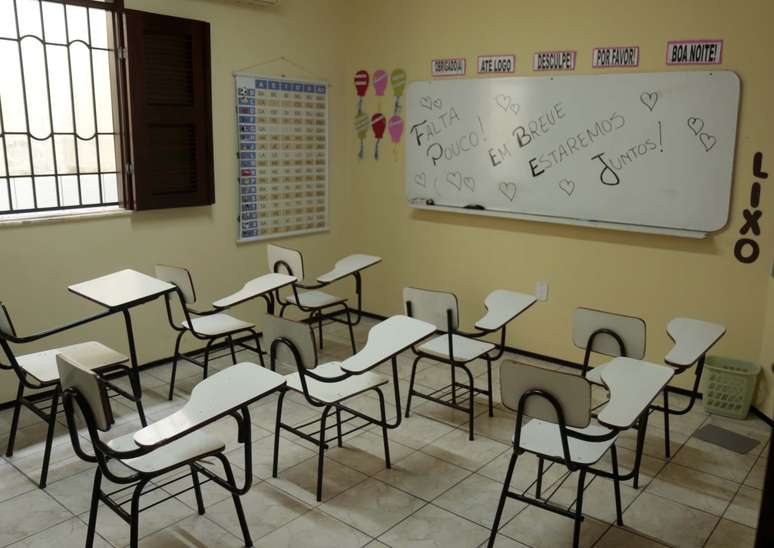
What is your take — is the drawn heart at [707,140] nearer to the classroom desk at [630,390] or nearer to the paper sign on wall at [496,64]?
the paper sign on wall at [496,64]

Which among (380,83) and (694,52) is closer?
(694,52)

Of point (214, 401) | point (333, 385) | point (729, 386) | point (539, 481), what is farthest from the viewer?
point (729, 386)

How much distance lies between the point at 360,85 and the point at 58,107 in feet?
7.68

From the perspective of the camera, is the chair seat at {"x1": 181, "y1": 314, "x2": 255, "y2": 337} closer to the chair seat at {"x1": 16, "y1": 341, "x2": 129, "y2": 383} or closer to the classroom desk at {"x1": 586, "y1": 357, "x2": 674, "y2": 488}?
the chair seat at {"x1": 16, "y1": 341, "x2": 129, "y2": 383}

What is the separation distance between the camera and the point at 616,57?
13.5 feet

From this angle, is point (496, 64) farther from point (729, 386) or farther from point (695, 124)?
point (729, 386)

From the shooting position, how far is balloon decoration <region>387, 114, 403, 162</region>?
5262mm

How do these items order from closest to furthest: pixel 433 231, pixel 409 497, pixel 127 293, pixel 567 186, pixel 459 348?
1. pixel 409 497
2. pixel 127 293
3. pixel 459 348
4. pixel 567 186
5. pixel 433 231

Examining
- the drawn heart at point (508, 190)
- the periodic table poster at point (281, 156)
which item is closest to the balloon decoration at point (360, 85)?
the periodic table poster at point (281, 156)

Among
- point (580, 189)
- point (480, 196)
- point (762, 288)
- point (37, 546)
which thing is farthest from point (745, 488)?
point (37, 546)

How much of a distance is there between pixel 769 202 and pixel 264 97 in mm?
3359

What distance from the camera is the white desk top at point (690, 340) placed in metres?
2.86

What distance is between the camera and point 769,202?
12.2 ft

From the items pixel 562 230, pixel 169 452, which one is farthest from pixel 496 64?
pixel 169 452
